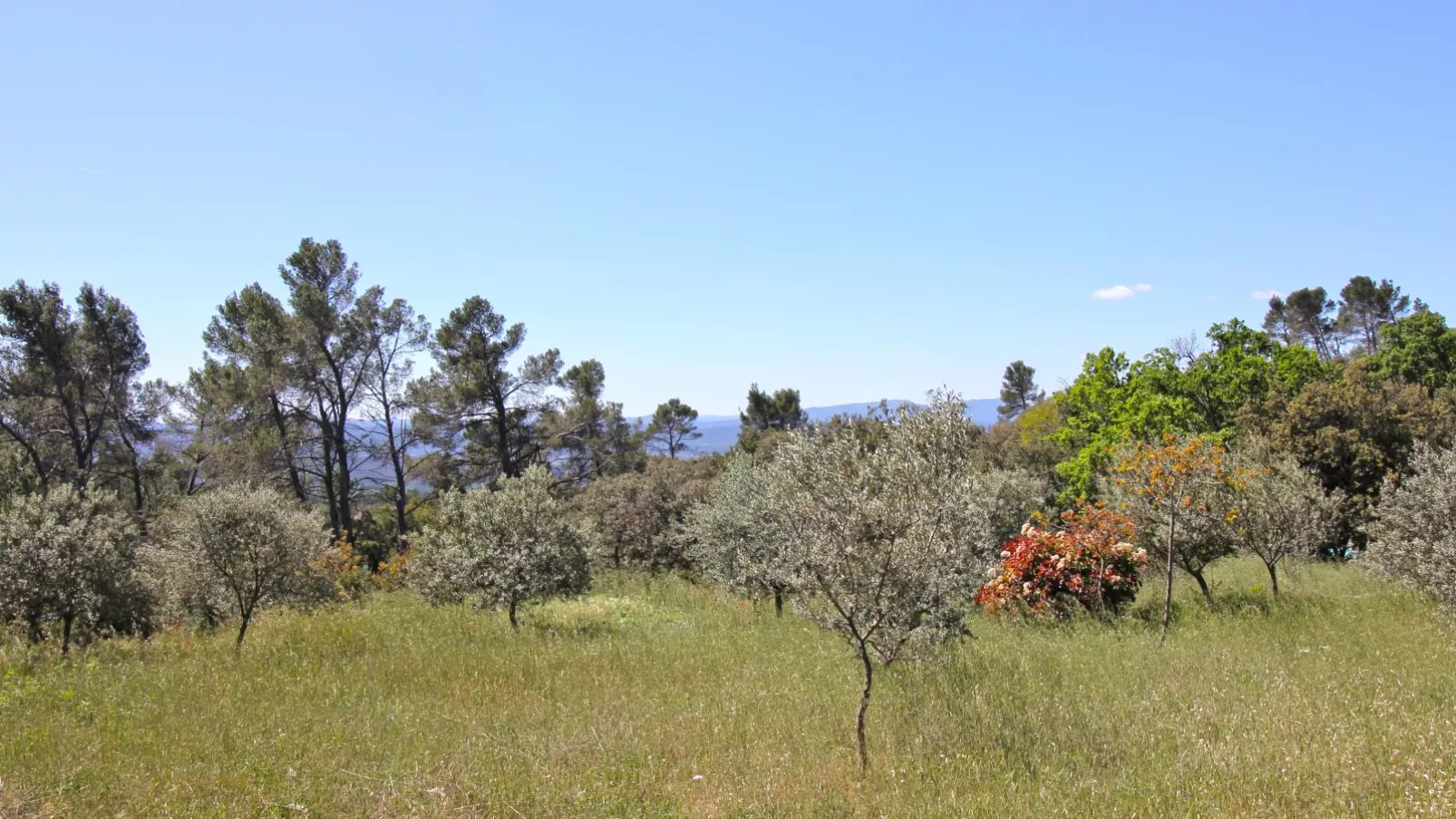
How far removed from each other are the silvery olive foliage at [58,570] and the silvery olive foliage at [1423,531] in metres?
22.1

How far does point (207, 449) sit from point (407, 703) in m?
27.8

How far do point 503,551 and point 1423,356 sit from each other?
161 feet

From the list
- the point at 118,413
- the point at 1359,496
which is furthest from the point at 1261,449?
the point at 118,413

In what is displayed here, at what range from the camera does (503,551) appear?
16016 millimetres

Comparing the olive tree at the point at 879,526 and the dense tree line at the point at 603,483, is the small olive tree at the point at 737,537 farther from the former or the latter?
the olive tree at the point at 879,526

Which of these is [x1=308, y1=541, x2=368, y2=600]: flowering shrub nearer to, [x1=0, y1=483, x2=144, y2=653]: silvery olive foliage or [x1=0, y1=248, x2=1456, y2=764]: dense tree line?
[x1=0, y1=248, x2=1456, y2=764]: dense tree line

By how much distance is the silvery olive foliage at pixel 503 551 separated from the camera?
1591cm

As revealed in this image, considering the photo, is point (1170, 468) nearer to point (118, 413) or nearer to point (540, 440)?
point (540, 440)

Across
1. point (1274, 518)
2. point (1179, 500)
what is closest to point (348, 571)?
point (1179, 500)

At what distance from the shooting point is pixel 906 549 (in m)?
7.56

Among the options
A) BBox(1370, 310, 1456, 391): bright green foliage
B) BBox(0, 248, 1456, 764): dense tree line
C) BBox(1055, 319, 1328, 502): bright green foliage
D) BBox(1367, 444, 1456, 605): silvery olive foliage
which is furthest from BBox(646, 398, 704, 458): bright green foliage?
BBox(1367, 444, 1456, 605): silvery olive foliage

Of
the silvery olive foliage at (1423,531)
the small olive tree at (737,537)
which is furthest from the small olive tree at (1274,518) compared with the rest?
the small olive tree at (737,537)

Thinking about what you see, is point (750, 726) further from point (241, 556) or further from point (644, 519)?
point (644, 519)

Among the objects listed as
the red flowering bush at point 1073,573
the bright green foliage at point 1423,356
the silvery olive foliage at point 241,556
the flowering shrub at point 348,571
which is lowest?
the red flowering bush at point 1073,573
